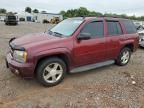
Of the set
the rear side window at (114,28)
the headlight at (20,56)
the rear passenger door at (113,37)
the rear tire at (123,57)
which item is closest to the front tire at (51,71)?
the headlight at (20,56)

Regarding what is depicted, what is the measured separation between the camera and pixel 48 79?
4797 mm

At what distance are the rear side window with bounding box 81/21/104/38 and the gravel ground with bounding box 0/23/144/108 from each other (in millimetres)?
1208

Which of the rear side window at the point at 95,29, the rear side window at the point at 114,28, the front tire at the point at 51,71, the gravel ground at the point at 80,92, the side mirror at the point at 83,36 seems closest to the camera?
the gravel ground at the point at 80,92

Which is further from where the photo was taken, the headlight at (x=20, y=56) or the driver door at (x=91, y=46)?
A: the driver door at (x=91, y=46)

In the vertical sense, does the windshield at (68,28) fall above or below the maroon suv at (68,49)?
above

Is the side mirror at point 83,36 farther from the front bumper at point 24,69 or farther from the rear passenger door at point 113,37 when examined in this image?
the front bumper at point 24,69

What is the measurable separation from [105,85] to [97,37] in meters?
1.40

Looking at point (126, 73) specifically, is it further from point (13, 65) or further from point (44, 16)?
point (44, 16)

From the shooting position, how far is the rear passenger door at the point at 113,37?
591 centimetres

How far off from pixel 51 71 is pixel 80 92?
2.90 ft

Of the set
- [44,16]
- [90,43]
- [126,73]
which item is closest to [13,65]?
[90,43]

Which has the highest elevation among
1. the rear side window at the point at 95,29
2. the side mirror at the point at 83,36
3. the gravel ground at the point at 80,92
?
the rear side window at the point at 95,29

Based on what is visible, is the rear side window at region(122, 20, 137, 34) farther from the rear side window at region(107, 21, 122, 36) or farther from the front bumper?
the front bumper

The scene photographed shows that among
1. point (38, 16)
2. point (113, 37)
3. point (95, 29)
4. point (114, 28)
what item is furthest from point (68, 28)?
point (38, 16)
